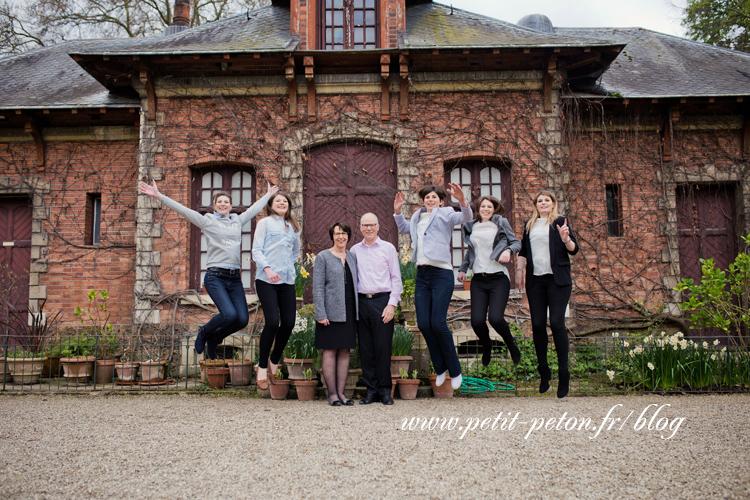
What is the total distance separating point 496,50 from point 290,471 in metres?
6.61

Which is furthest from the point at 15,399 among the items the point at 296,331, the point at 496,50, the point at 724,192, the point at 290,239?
the point at 724,192

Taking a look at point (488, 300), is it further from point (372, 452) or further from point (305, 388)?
point (372, 452)

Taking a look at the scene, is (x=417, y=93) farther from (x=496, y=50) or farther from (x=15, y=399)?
(x=15, y=399)

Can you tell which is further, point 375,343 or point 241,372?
point 241,372

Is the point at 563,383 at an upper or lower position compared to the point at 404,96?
lower

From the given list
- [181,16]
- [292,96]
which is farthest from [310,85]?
[181,16]

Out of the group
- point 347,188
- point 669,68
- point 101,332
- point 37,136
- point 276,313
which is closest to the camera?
point 276,313

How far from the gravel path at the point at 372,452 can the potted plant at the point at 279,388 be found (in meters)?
0.55

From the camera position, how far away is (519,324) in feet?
26.9

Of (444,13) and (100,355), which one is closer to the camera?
(100,355)

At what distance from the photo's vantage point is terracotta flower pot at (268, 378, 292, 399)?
18.0ft

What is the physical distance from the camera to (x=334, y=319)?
→ 5.09 m

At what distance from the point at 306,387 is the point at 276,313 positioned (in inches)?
33.8

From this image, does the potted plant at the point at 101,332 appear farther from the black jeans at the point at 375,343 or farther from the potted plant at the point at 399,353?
the potted plant at the point at 399,353
